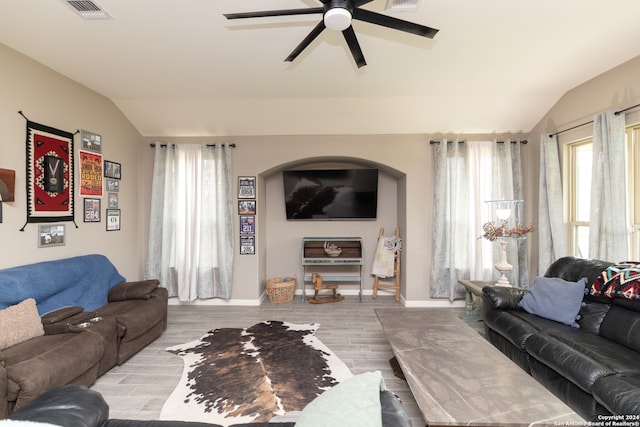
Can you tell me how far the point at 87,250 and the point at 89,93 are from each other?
1909 millimetres

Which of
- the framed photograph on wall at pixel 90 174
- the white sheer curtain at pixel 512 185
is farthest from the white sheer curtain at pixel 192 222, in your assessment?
the white sheer curtain at pixel 512 185

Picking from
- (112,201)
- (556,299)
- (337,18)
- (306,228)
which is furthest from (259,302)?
(337,18)

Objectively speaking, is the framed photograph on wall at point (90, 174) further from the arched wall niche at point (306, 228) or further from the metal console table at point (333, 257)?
the metal console table at point (333, 257)

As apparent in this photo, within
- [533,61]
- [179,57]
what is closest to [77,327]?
[179,57]

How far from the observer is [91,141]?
358 centimetres

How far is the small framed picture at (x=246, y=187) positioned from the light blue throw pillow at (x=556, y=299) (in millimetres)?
3655

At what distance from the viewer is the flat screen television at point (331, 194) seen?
4.86 metres

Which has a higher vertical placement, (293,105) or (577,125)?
(293,105)

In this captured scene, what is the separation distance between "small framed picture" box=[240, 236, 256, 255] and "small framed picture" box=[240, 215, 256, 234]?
94 mm

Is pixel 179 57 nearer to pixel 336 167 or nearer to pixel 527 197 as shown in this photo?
pixel 336 167

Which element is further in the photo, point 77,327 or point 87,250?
point 87,250

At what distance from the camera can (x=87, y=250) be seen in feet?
11.5

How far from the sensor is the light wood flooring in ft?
7.37

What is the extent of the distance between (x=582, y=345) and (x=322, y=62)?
322 cm
